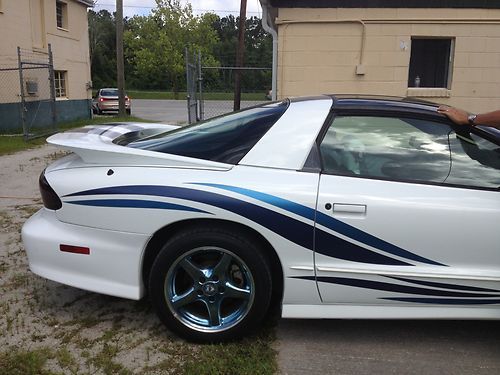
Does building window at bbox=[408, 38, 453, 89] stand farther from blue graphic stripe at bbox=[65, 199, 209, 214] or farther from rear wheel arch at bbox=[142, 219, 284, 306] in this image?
blue graphic stripe at bbox=[65, 199, 209, 214]

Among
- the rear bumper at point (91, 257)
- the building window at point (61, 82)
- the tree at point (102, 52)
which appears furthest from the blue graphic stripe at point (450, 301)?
the tree at point (102, 52)

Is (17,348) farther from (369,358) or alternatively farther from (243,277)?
(369,358)

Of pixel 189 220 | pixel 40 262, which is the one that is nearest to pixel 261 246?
pixel 189 220

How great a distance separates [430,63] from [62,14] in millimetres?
15035

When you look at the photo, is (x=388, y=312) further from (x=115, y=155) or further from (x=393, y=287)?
(x=115, y=155)

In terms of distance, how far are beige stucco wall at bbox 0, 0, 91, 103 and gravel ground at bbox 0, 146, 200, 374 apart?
1230 centimetres

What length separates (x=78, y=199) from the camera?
9.89ft

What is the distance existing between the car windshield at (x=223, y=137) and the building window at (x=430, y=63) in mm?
6099

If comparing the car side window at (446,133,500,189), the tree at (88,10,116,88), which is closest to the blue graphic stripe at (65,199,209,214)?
the car side window at (446,133,500,189)

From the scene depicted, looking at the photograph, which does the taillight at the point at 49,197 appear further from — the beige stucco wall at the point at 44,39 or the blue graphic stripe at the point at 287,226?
the beige stucco wall at the point at 44,39

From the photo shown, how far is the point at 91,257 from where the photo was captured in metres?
3.03

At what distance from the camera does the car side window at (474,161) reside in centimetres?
290

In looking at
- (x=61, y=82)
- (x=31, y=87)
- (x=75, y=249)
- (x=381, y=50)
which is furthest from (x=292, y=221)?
(x=61, y=82)

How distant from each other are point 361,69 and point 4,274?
6261 millimetres
